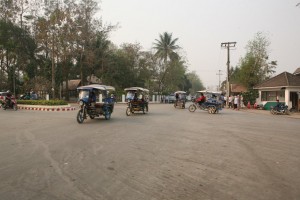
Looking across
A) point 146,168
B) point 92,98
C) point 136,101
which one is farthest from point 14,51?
point 146,168

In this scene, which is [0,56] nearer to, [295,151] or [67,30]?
→ [67,30]

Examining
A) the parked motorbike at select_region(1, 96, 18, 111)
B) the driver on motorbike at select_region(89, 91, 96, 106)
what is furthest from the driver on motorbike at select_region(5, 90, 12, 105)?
the driver on motorbike at select_region(89, 91, 96, 106)

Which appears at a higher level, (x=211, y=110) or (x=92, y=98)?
(x=92, y=98)

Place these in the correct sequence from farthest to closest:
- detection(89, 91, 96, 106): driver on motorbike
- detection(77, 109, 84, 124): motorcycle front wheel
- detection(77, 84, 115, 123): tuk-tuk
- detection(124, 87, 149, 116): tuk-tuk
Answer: detection(124, 87, 149, 116): tuk-tuk < detection(89, 91, 96, 106): driver on motorbike < detection(77, 84, 115, 123): tuk-tuk < detection(77, 109, 84, 124): motorcycle front wheel

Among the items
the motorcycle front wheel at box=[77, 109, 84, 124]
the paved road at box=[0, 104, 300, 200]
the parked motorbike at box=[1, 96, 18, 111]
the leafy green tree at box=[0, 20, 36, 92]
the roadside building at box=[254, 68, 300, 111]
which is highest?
the leafy green tree at box=[0, 20, 36, 92]

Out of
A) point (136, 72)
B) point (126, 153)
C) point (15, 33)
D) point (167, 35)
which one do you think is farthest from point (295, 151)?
point (167, 35)

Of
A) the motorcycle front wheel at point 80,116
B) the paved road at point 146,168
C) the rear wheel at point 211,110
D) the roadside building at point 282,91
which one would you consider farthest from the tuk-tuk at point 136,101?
the roadside building at point 282,91

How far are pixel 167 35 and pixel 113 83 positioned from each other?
57.9ft

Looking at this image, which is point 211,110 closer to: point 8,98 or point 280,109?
point 280,109

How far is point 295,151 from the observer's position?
8141 millimetres

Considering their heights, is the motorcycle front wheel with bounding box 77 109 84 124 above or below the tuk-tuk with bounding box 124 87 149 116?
below

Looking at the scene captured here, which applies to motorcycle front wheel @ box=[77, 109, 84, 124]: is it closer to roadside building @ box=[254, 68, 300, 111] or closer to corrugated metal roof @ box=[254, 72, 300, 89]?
roadside building @ box=[254, 68, 300, 111]

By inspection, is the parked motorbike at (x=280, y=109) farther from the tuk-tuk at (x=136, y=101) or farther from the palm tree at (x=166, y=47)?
the palm tree at (x=166, y=47)

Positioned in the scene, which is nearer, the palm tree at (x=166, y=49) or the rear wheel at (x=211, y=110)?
the rear wheel at (x=211, y=110)
